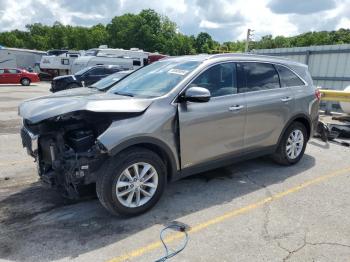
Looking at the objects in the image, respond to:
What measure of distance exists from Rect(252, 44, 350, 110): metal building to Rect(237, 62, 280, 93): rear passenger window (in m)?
7.66

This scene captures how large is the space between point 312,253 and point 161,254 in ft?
4.80

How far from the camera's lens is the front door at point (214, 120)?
4215mm

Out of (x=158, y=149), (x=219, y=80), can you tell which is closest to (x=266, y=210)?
(x=158, y=149)

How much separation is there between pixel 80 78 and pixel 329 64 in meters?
11.3

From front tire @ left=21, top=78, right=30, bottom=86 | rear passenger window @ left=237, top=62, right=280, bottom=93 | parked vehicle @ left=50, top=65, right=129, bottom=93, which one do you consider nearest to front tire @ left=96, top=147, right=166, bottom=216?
rear passenger window @ left=237, top=62, right=280, bottom=93

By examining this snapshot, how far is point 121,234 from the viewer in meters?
3.65

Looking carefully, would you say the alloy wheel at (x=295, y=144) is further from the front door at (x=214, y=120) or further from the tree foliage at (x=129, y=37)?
the tree foliage at (x=129, y=37)

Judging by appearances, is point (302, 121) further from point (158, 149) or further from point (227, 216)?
point (158, 149)

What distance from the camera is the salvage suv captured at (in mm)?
3684

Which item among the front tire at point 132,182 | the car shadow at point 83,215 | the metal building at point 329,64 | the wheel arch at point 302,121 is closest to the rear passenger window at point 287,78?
the wheel arch at point 302,121

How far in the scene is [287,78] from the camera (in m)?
5.59

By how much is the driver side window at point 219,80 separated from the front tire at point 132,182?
1161mm

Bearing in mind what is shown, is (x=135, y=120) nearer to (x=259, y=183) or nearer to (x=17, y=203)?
(x=17, y=203)

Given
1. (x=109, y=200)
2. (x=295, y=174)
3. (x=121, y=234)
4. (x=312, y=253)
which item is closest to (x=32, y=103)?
(x=109, y=200)
